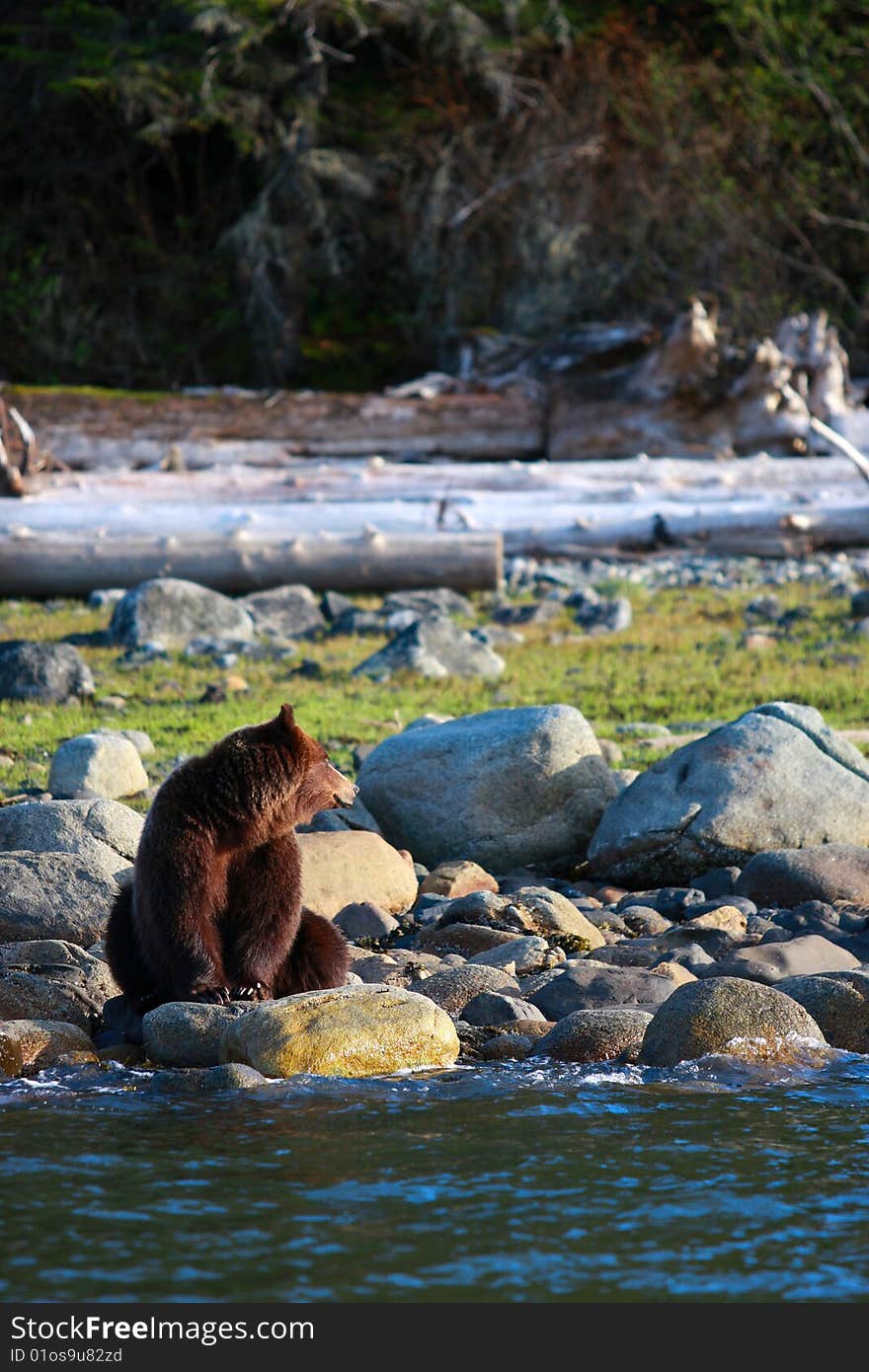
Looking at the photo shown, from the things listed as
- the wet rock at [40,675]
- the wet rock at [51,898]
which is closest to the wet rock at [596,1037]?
the wet rock at [51,898]

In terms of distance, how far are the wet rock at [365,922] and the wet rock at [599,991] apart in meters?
0.97

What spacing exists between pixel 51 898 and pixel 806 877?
10.4 ft

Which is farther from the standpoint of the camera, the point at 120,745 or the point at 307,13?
the point at 307,13

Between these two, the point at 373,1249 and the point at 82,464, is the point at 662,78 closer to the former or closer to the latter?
the point at 82,464

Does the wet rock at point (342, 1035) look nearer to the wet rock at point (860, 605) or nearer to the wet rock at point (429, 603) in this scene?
the wet rock at point (429, 603)

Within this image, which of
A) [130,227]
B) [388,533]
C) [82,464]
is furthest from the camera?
[130,227]

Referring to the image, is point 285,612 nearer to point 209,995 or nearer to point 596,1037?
point 209,995

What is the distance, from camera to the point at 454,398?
21.0 meters

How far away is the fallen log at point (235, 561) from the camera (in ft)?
50.1

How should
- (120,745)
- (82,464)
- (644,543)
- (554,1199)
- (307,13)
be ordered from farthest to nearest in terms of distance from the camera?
(307,13) → (82,464) → (644,543) → (120,745) → (554,1199)

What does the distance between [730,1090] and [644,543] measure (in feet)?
42.0

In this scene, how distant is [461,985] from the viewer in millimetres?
5789

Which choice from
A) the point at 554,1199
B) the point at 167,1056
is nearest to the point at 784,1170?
the point at 554,1199

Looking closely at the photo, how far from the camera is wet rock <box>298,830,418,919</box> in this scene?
6.89 metres
